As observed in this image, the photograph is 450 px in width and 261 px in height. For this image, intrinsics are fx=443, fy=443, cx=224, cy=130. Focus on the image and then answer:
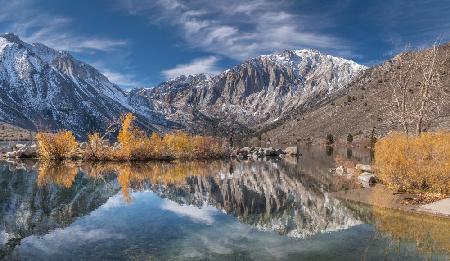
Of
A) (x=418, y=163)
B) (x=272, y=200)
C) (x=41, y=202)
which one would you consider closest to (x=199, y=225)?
(x=272, y=200)

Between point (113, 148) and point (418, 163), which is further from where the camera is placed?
point (113, 148)

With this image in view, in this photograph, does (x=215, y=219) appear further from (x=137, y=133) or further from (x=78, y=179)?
(x=137, y=133)

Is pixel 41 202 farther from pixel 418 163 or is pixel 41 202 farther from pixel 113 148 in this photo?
pixel 113 148

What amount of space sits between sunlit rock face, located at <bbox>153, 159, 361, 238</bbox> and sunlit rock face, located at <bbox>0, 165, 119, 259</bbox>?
6.92 metres

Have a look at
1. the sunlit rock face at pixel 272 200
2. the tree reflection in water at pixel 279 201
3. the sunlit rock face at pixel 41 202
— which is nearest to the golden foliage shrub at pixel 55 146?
the tree reflection in water at pixel 279 201

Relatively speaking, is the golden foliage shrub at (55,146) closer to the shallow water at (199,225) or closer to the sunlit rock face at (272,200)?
the shallow water at (199,225)

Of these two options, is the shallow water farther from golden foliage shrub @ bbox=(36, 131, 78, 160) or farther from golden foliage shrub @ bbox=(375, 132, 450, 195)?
golden foliage shrub @ bbox=(36, 131, 78, 160)

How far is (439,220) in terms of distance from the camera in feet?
89.9

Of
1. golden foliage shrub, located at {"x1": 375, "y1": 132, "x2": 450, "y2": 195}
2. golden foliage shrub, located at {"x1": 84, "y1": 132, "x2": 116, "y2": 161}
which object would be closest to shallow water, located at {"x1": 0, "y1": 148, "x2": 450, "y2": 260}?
golden foliage shrub, located at {"x1": 375, "y1": 132, "x2": 450, "y2": 195}

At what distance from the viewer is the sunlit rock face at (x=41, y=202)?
965 inches

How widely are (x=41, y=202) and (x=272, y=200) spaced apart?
1867 cm

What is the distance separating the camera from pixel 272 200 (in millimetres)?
38469

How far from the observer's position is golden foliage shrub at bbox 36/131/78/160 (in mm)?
78750

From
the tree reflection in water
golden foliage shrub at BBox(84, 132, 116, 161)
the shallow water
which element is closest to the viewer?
the shallow water
